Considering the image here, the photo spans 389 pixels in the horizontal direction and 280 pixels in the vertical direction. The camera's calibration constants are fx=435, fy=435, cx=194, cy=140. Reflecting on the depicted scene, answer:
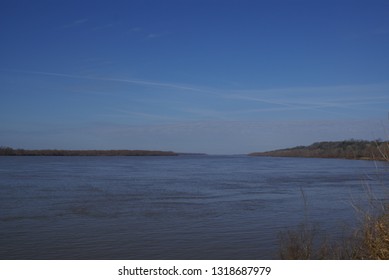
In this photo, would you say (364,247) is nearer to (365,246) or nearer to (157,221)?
(365,246)

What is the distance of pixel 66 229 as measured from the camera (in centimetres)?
1115

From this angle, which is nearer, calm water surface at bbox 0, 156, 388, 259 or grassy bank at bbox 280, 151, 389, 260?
grassy bank at bbox 280, 151, 389, 260

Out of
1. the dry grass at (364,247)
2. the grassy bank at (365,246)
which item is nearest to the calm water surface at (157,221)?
the grassy bank at (365,246)

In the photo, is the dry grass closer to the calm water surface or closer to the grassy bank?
the grassy bank

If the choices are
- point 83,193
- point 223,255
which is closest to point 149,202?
point 83,193

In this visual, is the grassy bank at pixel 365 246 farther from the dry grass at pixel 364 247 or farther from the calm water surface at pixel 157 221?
the calm water surface at pixel 157 221

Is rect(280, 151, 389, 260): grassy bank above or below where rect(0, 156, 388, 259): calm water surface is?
above

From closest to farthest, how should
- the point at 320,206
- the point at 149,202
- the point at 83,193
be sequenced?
the point at 320,206 → the point at 149,202 → the point at 83,193

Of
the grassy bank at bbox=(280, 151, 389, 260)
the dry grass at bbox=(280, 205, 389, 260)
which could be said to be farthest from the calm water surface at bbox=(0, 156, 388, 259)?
the dry grass at bbox=(280, 205, 389, 260)

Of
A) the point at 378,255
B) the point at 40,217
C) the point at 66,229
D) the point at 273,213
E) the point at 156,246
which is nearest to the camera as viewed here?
the point at 378,255

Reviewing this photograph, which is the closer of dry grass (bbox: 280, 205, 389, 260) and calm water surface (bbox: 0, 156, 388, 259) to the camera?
dry grass (bbox: 280, 205, 389, 260)

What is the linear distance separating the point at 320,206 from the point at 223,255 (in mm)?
Result: 7593

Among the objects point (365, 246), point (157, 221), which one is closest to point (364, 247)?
point (365, 246)
